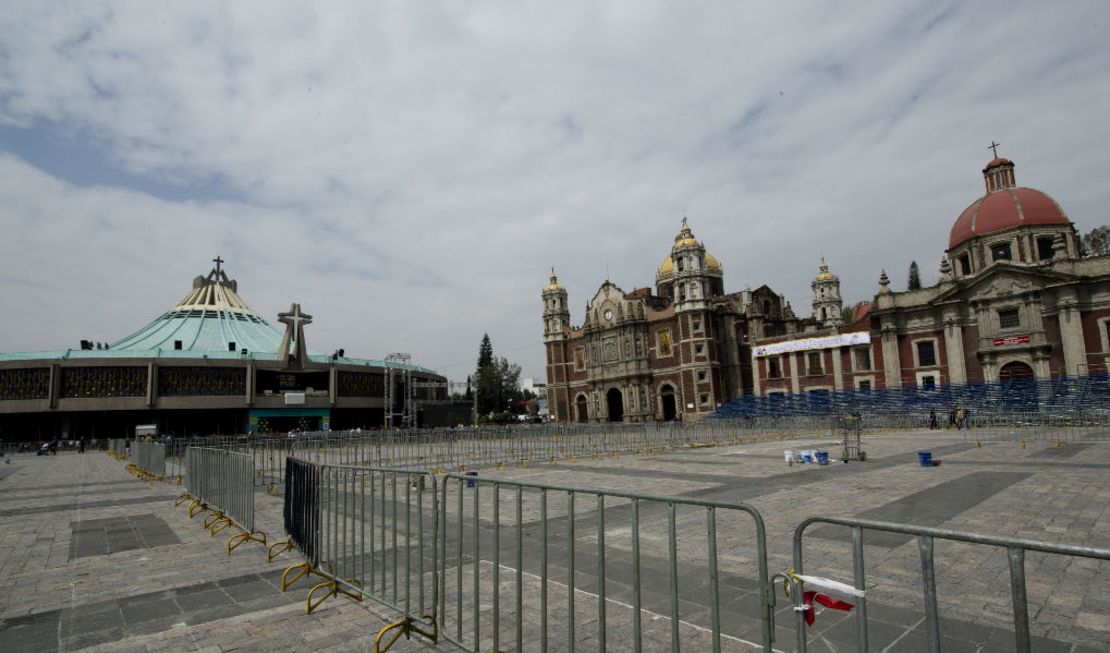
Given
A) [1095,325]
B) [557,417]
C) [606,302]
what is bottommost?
[557,417]

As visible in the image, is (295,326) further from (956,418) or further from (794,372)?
(794,372)

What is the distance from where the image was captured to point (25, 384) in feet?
155

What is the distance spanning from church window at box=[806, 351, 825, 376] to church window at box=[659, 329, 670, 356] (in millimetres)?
14142

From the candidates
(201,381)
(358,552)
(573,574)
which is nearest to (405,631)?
(573,574)

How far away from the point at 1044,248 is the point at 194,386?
71318mm

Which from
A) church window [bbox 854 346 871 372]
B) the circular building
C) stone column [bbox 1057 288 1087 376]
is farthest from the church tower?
the circular building

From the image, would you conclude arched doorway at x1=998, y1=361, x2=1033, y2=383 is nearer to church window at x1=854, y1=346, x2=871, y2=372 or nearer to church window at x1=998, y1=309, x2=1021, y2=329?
church window at x1=998, y1=309, x2=1021, y2=329

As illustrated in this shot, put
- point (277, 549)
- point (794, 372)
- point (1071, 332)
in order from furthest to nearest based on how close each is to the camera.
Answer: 1. point (794, 372)
2. point (1071, 332)
3. point (277, 549)

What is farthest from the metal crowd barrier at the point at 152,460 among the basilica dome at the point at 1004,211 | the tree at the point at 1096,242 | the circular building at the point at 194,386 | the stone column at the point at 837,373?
the tree at the point at 1096,242

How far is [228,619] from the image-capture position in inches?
204

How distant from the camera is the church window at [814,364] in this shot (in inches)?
2073

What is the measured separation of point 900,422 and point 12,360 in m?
67.2

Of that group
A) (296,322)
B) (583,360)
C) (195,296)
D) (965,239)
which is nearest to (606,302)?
(583,360)

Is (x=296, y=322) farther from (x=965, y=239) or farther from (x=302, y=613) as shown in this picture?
(x=965, y=239)
